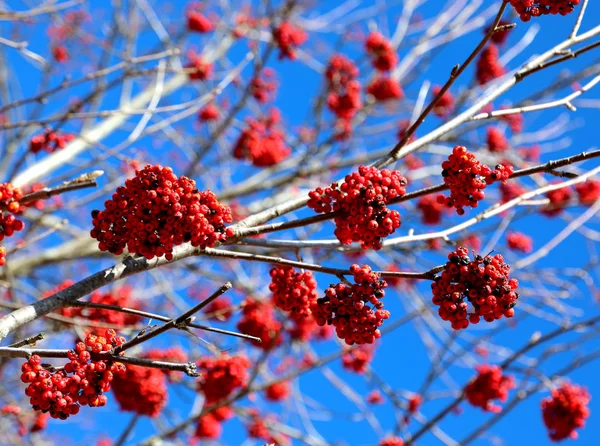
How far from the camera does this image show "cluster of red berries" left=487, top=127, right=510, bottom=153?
751 cm

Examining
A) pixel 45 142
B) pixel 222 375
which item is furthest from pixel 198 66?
pixel 222 375

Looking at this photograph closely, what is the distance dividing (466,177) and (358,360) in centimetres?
404

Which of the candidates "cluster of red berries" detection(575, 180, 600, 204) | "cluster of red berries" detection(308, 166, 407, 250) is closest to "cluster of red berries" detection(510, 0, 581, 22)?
"cluster of red berries" detection(308, 166, 407, 250)

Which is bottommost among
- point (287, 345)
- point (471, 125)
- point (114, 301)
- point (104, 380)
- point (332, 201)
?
point (104, 380)

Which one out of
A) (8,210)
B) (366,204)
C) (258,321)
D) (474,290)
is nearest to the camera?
(474,290)

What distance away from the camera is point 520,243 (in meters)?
7.61

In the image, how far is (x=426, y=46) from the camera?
292 inches

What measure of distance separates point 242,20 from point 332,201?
7.02 metres

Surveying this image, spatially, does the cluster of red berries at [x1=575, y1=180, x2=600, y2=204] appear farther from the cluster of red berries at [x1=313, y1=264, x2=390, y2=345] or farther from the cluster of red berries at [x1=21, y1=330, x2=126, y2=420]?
the cluster of red berries at [x1=21, y1=330, x2=126, y2=420]

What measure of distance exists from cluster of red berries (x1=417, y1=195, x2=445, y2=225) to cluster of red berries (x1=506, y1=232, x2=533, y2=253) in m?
0.90

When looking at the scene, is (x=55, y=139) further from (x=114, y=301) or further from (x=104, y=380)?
(x=104, y=380)

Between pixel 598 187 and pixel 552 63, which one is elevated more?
pixel 598 187

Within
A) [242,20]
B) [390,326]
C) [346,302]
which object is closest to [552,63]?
[346,302]

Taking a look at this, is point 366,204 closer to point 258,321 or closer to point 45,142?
point 45,142
